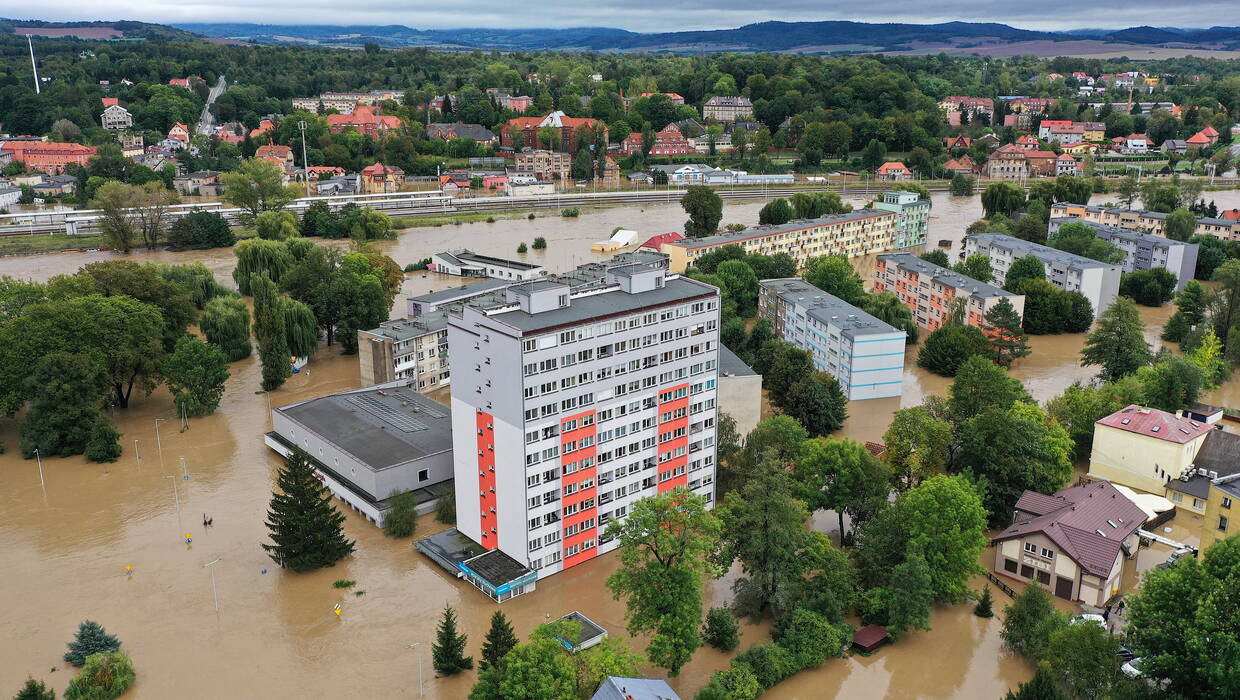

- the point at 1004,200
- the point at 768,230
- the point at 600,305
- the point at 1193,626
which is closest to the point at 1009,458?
the point at 1193,626

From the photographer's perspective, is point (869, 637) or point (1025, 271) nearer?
point (869, 637)

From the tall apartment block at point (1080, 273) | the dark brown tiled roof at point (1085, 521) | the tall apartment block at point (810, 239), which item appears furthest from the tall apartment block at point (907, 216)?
the dark brown tiled roof at point (1085, 521)

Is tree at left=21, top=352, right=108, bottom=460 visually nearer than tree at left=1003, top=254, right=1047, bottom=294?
Yes

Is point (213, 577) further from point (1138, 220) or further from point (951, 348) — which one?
point (1138, 220)

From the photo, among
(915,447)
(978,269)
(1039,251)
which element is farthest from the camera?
(978,269)

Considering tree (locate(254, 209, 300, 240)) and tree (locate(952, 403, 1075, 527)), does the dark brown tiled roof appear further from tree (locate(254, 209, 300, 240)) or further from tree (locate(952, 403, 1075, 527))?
tree (locate(254, 209, 300, 240))

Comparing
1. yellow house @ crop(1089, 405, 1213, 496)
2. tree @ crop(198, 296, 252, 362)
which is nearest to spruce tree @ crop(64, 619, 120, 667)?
tree @ crop(198, 296, 252, 362)

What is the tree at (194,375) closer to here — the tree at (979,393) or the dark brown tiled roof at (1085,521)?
the tree at (979,393)
